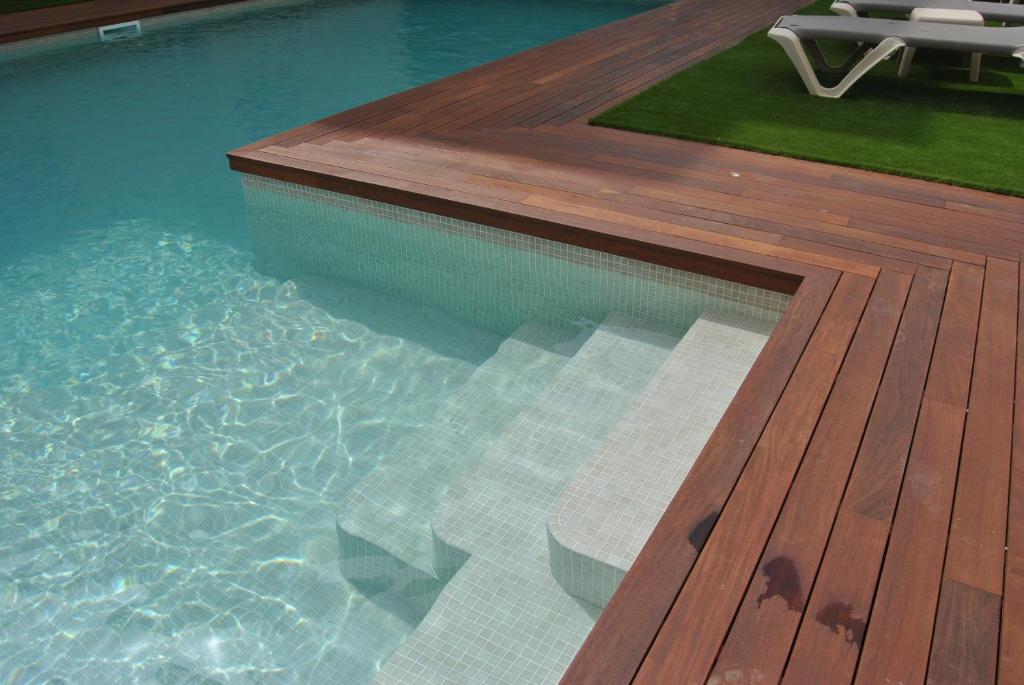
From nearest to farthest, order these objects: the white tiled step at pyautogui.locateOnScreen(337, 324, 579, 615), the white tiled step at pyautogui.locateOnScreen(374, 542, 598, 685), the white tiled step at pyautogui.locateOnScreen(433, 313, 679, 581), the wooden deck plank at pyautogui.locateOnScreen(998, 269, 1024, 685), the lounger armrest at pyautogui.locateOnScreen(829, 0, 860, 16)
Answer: the wooden deck plank at pyautogui.locateOnScreen(998, 269, 1024, 685)
the white tiled step at pyautogui.locateOnScreen(374, 542, 598, 685)
the white tiled step at pyautogui.locateOnScreen(433, 313, 679, 581)
the white tiled step at pyautogui.locateOnScreen(337, 324, 579, 615)
the lounger armrest at pyautogui.locateOnScreen(829, 0, 860, 16)

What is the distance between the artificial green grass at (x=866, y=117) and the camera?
4.06m

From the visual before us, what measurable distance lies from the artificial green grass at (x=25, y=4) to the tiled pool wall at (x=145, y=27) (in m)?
1.32

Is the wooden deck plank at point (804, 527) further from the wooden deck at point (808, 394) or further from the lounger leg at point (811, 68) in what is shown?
the lounger leg at point (811, 68)

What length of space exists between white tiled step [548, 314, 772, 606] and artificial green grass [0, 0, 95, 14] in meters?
9.64

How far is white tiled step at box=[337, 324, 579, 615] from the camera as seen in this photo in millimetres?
2408

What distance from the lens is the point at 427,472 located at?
8.91 feet

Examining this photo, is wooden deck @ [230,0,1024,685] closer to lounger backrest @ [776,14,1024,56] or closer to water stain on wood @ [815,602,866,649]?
water stain on wood @ [815,602,866,649]

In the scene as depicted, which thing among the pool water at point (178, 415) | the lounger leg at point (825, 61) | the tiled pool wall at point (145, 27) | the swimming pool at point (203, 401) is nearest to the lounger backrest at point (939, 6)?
the lounger leg at point (825, 61)

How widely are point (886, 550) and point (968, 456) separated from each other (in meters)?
0.46

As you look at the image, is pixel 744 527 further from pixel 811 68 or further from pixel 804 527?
pixel 811 68

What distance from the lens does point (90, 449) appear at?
2.97 meters

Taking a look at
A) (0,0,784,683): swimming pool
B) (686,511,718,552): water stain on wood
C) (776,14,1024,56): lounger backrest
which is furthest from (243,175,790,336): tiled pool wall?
(776,14,1024,56): lounger backrest

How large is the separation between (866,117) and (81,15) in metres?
7.99

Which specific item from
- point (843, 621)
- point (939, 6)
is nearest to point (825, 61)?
point (939, 6)
